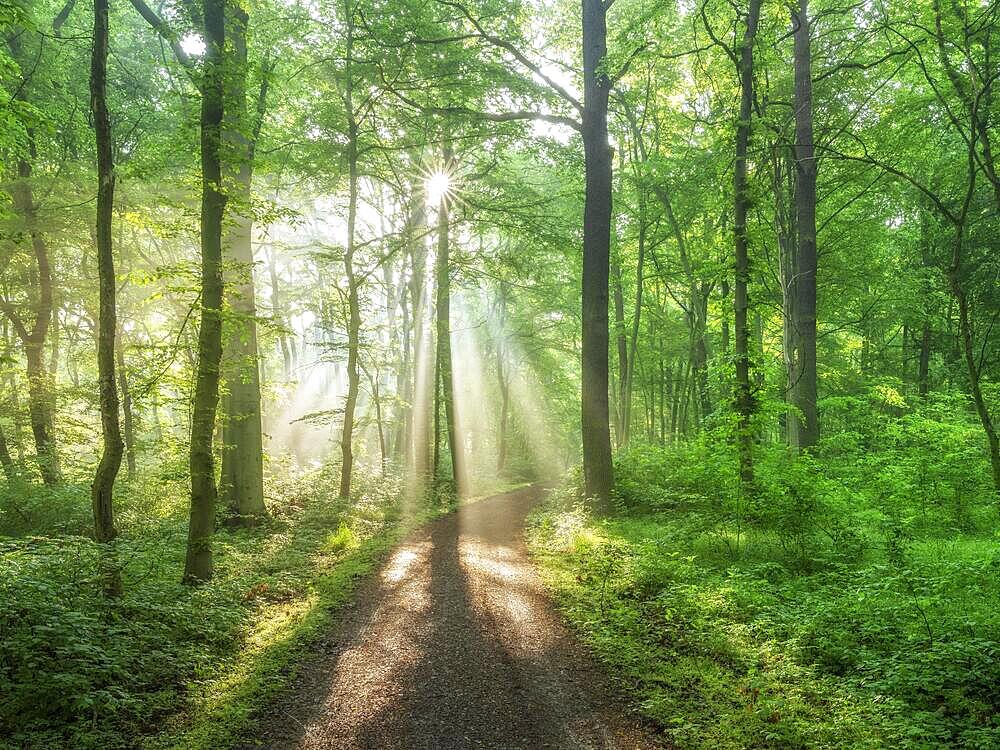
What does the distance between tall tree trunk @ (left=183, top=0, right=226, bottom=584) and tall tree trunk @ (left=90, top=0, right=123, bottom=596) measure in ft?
3.00

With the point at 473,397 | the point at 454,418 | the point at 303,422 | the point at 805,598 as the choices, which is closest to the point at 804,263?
the point at 805,598

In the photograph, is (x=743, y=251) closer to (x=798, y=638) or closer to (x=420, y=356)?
(x=798, y=638)

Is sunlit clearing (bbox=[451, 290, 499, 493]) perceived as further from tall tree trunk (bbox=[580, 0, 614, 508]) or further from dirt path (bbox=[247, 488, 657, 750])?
dirt path (bbox=[247, 488, 657, 750])

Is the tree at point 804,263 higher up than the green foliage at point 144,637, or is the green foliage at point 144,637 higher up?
the tree at point 804,263

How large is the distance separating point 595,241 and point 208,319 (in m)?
7.85

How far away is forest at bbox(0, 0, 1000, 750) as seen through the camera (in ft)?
14.5

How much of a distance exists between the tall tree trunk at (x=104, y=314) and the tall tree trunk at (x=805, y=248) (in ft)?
41.0

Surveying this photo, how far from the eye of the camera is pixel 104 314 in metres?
6.33

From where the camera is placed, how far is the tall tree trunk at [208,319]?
6910mm

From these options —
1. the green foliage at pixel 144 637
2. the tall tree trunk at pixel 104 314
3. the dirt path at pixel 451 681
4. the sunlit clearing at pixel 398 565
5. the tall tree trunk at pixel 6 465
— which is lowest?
the sunlit clearing at pixel 398 565

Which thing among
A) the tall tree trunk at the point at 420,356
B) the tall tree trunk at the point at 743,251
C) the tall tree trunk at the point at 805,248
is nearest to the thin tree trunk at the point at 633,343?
the tall tree trunk at the point at 805,248

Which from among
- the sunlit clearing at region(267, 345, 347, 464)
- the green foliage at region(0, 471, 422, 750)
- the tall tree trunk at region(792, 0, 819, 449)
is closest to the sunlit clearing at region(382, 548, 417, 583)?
the green foliage at region(0, 471, 422, 750)

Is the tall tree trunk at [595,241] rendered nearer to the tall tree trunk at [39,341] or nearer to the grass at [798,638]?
the grass at [798,638]

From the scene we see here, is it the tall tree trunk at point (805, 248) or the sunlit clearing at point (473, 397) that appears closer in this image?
the tall tree trunk at point (805, 248)
